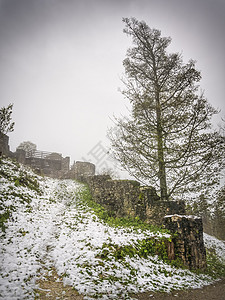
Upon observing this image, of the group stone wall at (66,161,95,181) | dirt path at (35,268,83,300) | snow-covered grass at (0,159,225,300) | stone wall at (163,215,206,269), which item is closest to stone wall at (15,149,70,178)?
stone wall at (66,161,95,181)

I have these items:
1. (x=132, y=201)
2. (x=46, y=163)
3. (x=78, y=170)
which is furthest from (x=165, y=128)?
(x=46, y=163)

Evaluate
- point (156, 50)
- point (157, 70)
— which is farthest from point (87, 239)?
point (156, 50)

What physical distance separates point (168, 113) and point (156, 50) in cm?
470

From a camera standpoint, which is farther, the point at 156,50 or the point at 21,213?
the point at 156,50

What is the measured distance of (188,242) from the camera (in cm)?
639

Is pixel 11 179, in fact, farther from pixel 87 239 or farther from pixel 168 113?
pixel 168 113

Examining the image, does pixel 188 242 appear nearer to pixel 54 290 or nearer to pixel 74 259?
pixel 74 259

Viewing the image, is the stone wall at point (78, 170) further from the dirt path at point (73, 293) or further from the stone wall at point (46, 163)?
the dirt path at point (73, 293)

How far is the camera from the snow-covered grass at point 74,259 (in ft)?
12.9

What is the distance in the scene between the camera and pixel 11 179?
945 centimetres

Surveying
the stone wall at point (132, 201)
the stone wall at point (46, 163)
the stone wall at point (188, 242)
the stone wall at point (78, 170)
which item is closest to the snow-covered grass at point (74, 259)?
the stone wall at point (188, 242)

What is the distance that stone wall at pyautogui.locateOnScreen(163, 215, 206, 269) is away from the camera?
20.5ft

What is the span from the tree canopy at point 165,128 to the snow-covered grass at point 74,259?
3.12m

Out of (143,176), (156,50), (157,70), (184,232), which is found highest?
(156,50)
